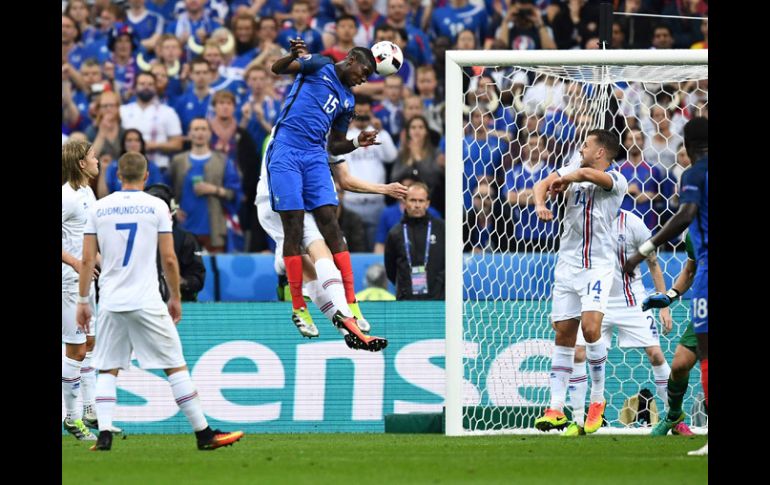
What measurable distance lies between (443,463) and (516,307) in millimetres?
5024

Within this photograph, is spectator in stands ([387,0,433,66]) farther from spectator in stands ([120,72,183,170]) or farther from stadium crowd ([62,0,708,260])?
spectator in stands ([120,72,183,170])

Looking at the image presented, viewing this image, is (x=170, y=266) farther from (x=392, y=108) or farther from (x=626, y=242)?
(x=392, y=108)

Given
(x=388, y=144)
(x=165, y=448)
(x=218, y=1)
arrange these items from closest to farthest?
(x=165, y=448) < (x=388, y=144) < (x=218, y=1)

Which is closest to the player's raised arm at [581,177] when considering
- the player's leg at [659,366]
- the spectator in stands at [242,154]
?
the player's leg at [659,366]

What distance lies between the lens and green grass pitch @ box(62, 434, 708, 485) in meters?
9.03

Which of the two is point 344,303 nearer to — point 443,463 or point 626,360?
point 443,463

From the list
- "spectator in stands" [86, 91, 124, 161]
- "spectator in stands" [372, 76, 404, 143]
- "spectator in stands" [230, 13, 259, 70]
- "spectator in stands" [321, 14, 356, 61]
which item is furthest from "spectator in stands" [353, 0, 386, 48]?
"spectator in stands" [86, 91, 124, 161]

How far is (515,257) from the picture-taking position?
1504 cm

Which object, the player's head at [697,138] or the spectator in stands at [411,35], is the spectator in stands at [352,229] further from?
the player's head at [697,138]

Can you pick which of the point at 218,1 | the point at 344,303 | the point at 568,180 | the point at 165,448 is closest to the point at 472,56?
the point at 568,180

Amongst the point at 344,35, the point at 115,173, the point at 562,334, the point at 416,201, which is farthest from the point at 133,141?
the point at 562,334

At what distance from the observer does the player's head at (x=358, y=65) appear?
12.4 m

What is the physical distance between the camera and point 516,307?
1491 centimetres

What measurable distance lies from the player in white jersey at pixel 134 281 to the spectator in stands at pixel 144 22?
10.4 m
